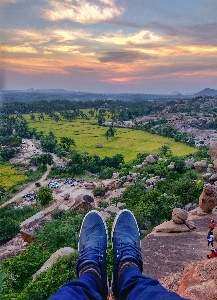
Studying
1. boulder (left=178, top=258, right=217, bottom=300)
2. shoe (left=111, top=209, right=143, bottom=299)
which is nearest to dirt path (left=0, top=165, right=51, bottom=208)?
boulder (left=178, top=258, right=217, bottom=300)

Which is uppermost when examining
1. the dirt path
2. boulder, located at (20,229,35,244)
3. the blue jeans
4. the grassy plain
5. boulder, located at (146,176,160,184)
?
the blue jeans

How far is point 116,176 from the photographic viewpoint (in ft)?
78.2

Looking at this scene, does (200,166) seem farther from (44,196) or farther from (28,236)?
(28,236)

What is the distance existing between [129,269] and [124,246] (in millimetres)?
348

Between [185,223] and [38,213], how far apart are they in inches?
449

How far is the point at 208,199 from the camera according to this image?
381 inches

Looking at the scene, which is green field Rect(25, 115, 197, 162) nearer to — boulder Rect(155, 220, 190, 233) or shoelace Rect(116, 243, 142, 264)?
boulder Rect(155, 220, 190, 233)

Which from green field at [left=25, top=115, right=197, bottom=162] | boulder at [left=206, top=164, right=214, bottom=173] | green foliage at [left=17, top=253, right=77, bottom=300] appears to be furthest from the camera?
green field at [left=25, top=115, right=197, bottom=162]

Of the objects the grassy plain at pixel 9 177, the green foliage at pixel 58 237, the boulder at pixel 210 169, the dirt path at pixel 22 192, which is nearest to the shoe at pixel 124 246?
the green foliage at pixel 58 237

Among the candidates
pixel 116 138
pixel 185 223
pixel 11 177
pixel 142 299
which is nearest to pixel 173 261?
pixel 185 223

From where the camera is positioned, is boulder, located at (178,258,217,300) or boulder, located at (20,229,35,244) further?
boulder, located at (20,229,35,244)

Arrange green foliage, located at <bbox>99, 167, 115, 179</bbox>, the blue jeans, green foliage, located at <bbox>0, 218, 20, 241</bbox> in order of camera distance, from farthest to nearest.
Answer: green foliage, located at <bbox>99, 167, 115, 179</bbox> → green foliage, located at <bbox>0, 218, 20, 241</bbox> → the blue jeans

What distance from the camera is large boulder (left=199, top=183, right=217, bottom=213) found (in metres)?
9.66

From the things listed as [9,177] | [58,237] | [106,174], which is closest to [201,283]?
[58,237]
